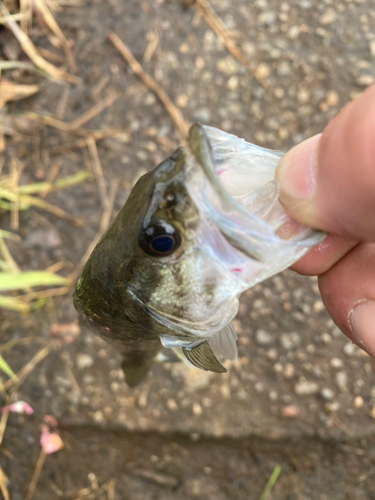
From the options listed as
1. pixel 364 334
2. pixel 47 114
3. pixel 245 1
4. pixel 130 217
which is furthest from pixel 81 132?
pixel 364 334

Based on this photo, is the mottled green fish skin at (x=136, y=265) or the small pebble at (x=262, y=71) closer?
the mottled green fish skin at (x=136, y=265)

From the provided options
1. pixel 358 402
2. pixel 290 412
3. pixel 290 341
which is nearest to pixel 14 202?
pixel 290 341

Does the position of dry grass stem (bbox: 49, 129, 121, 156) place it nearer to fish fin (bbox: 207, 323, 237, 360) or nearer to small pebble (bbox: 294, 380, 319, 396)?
fish fin (bbox: 207, 323, 237, 360)

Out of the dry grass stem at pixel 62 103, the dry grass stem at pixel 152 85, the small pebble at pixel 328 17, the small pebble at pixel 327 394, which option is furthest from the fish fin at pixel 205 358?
the small pebble at pixel 328 17

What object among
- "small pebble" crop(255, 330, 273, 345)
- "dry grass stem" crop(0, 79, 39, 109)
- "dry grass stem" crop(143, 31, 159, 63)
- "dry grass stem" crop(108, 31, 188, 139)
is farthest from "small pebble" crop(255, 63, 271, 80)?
"small pebble" crop(255, 330, 273, 345)

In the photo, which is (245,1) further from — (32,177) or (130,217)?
(130,217)

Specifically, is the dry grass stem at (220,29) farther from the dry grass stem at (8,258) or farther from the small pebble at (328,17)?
the dry grass stem at (8,258)
